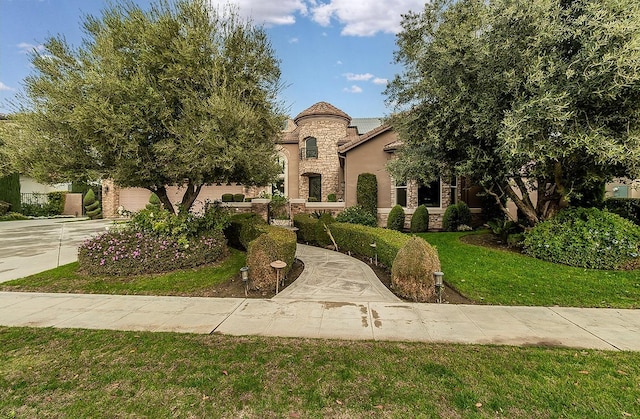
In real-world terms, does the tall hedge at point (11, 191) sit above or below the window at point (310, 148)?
below

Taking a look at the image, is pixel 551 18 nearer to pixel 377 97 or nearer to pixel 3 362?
pixel 377 97

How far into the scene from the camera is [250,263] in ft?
20.2

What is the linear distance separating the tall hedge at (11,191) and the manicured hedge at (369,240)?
970 inches

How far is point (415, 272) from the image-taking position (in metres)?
5.68

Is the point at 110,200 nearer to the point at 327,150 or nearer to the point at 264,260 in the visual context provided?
the point at 327,150

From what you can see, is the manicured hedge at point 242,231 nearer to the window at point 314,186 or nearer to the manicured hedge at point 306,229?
the manicured hedge at point 306,229

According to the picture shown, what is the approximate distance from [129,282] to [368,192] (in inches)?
424

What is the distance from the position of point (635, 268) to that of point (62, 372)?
36.0 feet

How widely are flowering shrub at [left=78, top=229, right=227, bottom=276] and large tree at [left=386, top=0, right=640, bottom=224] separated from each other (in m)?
6.98

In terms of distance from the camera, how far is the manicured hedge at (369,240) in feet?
24.1

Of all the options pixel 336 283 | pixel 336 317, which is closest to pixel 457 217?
pixel 336 283

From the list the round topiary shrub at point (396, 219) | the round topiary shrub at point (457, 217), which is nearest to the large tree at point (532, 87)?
the round topiary shrub at point (457, 217)

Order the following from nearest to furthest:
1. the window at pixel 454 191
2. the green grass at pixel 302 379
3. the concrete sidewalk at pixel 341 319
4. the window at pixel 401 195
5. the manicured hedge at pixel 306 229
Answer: the green grass at pixel 302 379 → the concrete sidewalk at pixel 341 319 → the manicured hedge at pixel 306 229 → the window at pixel 454 191 → the window at pixel 401 195

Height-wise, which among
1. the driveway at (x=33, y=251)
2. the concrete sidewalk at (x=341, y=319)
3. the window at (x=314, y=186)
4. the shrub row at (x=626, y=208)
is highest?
the window at (x=314, y=186)
